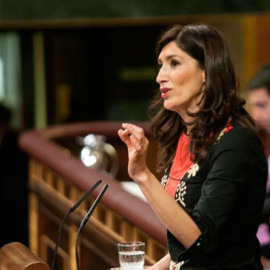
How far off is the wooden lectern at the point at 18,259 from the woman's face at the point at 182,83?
1.79 ft

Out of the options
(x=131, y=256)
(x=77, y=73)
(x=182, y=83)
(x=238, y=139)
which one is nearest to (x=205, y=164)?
(x=238, y=139)

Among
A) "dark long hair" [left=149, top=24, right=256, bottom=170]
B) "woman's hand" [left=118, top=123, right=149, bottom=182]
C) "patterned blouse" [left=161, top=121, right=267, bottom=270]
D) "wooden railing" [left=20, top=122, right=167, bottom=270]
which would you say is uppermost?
"dark long hair" [left=149, top=24, right=256, bottom=170]

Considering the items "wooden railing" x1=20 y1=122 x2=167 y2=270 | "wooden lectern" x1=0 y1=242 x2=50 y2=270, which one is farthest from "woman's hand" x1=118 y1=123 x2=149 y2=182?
"wooden railing" x1=20 y1=122 x2=167 y2=270

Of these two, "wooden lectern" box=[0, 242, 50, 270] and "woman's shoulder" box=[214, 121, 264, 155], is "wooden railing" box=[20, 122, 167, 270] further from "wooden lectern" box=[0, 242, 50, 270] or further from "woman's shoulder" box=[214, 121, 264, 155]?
"woman's shoulder" box=[214, 121, 264, 155]

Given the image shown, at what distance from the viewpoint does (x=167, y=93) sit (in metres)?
2.35

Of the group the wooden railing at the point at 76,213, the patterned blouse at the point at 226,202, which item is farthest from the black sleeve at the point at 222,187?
the wooden railing at the point at 76,213

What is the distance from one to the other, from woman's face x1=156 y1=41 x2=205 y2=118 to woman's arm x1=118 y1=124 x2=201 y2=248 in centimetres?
22

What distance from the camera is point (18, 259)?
7.95 ft

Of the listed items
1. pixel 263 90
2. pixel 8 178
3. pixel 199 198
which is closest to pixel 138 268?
pixel 199 198

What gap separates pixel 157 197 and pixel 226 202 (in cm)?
17

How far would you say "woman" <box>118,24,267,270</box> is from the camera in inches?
84.4

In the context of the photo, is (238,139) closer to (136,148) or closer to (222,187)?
(222,187)

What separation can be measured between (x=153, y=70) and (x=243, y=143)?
7721 mm

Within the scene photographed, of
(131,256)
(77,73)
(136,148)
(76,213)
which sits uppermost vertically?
(77,73)
